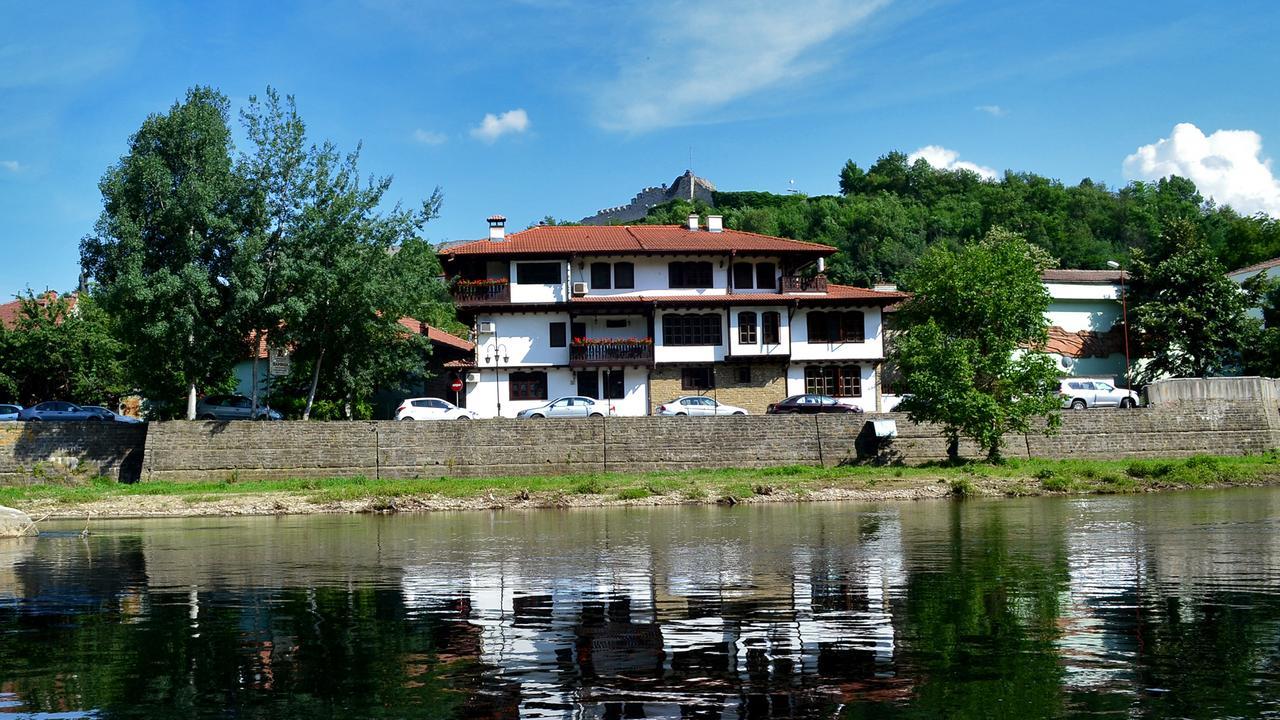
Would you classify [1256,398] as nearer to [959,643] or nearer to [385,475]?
[385,475]

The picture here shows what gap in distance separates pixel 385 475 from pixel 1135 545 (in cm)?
2892

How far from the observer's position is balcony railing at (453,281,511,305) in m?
54.6

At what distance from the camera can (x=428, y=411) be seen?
157 ft

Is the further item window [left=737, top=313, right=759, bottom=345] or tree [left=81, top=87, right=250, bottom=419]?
window [left=737, top=313, right=759, bottom=345]

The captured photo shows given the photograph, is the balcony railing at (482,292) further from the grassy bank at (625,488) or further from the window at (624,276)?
the grassy bank at (625,488)

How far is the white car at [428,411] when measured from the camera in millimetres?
47688

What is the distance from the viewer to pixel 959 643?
521 inches

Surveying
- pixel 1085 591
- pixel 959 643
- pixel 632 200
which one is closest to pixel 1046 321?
pixel 1085 591

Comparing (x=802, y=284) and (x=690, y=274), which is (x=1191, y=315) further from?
(x=690, y=274)

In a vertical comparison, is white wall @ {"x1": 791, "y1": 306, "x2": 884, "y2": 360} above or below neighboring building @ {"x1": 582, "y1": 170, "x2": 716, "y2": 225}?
below

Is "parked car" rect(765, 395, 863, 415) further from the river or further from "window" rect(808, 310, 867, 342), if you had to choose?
the river

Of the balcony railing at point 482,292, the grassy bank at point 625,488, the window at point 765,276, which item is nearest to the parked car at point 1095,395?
the grassy bank at point 625,488

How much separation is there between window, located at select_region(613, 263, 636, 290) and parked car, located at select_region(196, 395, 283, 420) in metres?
17.3

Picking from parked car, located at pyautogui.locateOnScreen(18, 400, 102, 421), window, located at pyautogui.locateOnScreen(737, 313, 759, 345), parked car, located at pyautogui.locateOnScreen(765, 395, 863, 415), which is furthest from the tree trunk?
window, located at pyautogui.locateOnScreen(737, 313, 759, 345)
